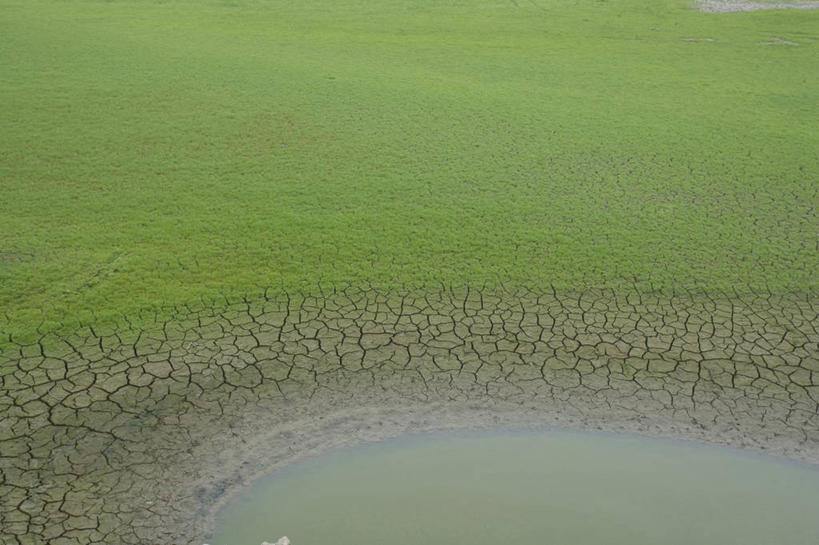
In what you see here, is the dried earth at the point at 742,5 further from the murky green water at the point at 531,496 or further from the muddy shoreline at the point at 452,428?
the murky green water at the point at 531,496

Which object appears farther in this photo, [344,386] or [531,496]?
[344,386]

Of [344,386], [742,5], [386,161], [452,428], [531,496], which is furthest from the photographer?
[742,5]

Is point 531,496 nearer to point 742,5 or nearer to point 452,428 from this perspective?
point 452,428

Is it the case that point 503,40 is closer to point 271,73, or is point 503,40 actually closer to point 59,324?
point 271,73

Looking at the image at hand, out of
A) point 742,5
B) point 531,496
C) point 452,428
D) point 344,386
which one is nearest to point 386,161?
point 344,386

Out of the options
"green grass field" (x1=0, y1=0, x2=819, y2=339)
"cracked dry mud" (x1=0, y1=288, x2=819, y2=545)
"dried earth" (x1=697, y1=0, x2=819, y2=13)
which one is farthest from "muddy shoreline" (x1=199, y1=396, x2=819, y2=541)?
"dried earth" (x1=697, y1=0, x2=819, y2=13)
